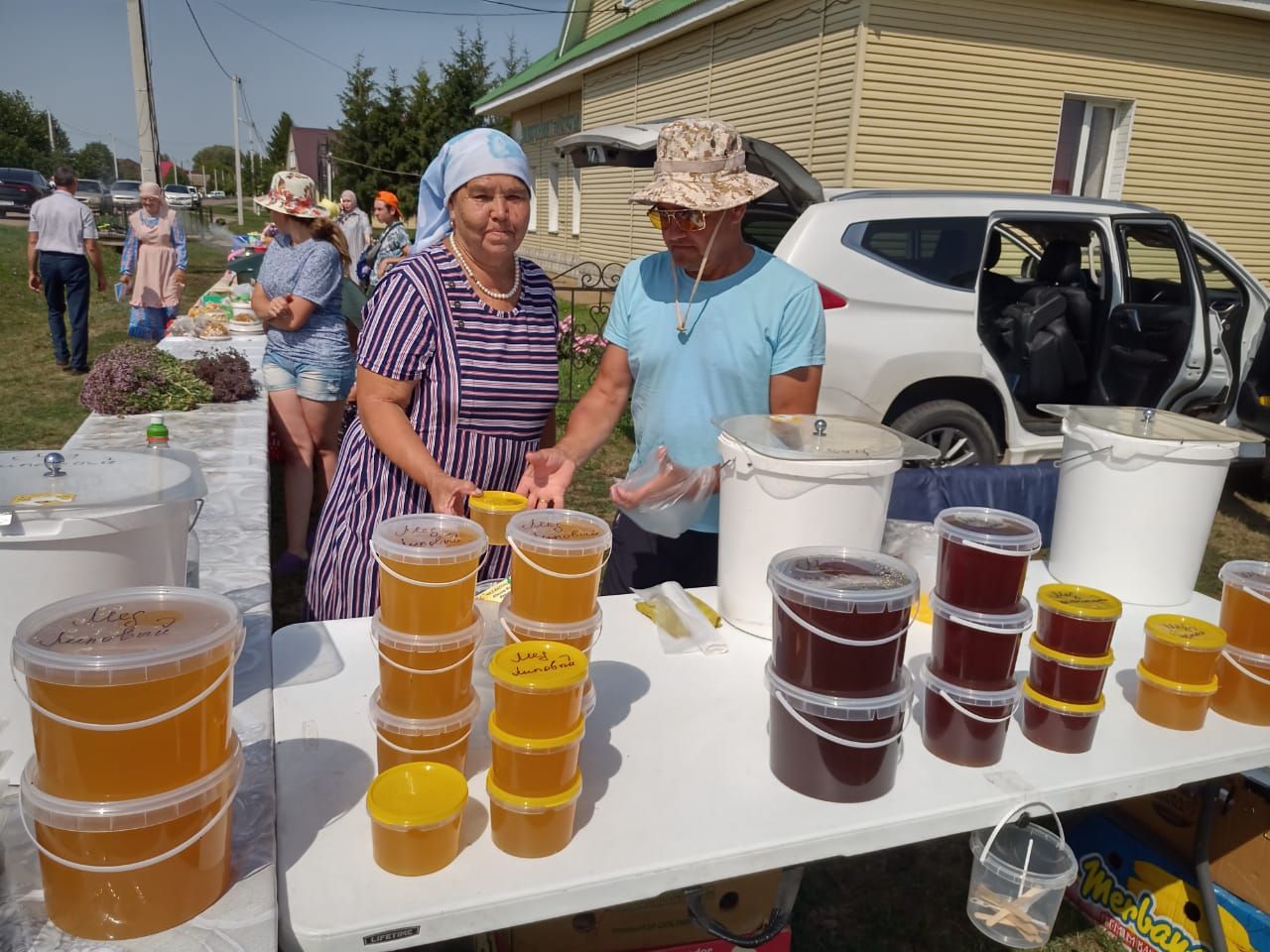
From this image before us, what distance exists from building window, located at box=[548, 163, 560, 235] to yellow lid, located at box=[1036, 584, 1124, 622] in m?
20.0

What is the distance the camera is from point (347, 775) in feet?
4.76

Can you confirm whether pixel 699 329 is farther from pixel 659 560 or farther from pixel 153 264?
pixel 153 264

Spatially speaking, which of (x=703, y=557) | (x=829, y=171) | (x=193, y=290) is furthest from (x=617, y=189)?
(x=703, y=557)

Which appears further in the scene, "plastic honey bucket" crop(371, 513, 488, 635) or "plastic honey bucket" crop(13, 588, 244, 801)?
"plastic honey bucket" crop(371, 513, 488, 635)

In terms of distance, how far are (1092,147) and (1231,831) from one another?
11039 millimetres

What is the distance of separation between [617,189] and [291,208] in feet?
41.3

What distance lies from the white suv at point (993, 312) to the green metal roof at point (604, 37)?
8301mm

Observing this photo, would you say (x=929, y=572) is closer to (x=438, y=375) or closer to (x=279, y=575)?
(x=438, y=375)

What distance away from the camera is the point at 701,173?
7.41ft

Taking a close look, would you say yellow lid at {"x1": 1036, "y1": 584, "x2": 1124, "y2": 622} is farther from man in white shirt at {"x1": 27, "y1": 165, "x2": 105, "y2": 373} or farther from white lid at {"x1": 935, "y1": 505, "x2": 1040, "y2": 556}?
man in white shirt at {"x1": 27, "y1": 165, "x2": 105, "y2": 373}

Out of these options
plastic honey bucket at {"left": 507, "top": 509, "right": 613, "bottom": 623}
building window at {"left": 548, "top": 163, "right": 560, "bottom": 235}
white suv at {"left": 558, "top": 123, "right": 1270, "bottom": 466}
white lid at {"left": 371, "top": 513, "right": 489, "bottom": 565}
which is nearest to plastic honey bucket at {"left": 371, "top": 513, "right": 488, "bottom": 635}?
white lid at {"left": 371, "top": 513, "right": 489, "bottom": 565}

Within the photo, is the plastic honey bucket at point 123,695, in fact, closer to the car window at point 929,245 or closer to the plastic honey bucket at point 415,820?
the plastic honey bucket at point 415,820

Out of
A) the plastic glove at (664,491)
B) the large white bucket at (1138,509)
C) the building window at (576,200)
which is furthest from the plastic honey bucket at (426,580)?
the building window at (576,200)

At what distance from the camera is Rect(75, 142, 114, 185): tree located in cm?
7775
